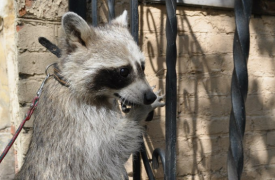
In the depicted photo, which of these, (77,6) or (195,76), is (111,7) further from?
(195,76)

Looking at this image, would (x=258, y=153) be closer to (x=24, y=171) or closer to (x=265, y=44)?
(x=265, y=44)

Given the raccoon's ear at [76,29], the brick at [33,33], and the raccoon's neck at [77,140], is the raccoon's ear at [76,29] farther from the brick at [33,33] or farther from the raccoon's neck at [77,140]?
the brick at [33,33]

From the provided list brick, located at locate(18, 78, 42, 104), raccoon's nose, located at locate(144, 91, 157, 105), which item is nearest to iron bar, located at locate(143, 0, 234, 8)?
brick, located at locate(18, 78, 42, 104)

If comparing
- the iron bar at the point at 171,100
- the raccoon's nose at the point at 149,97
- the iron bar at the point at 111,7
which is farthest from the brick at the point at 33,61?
the iron bar at the point at 171,100

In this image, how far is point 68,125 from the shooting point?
1798 mm

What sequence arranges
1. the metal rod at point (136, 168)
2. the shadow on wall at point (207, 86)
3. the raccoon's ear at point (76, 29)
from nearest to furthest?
the raccoon's ear at point (76, 29), the metal rod at point (136, 168), the shadow on wall at point (207, 86)

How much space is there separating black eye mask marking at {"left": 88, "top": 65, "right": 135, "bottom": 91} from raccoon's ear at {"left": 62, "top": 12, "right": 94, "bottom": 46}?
23cm

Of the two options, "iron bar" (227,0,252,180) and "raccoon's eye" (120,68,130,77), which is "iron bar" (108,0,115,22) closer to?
"raccoon's eye" (120,68,130,77)

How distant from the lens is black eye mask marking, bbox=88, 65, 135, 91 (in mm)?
1733

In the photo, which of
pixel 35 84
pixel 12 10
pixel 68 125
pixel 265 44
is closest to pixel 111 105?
pixel 68 125

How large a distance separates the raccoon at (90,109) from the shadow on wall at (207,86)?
3.20ft

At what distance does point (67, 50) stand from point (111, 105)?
1.40 ft

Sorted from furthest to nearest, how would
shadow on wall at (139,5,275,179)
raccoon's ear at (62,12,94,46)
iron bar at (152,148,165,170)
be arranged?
shadow on wall at (139,5,275,179) < raccoon's ear at (62,12,94,46) < iron bar at (152,148,165,170)

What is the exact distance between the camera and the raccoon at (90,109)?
1756 millimetres
